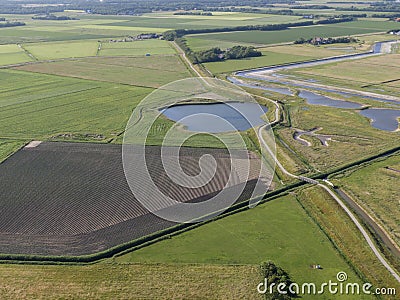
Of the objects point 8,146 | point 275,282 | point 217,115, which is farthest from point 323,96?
point 275,282

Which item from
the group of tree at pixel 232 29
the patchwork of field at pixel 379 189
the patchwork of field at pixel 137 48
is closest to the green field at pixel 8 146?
the patchwork of field at pixel 379 189

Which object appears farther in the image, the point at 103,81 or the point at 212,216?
the point at 103,81

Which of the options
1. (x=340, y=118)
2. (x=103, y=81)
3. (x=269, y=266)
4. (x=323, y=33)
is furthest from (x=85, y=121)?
(x=323, y=33)

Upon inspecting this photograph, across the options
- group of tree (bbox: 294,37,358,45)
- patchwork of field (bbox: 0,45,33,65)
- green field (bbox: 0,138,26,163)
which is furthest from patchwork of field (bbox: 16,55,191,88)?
group of tree (bbox: 294,37,358,45)

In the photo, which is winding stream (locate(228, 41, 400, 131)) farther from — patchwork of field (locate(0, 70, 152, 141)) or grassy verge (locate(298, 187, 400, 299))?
grassy verge (locate(298, 187, 400, 299))

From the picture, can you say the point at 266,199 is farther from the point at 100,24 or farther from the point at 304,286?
the point at 100,24

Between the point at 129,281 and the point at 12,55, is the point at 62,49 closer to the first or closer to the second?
the point at 12,55
